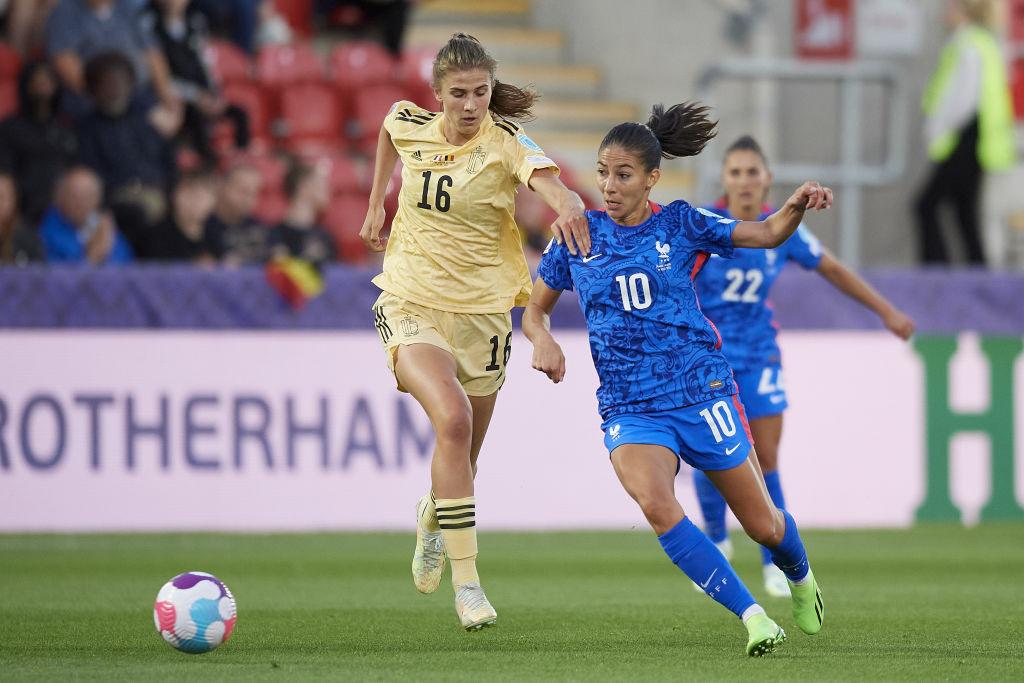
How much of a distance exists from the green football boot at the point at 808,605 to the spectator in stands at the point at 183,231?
7.55 m

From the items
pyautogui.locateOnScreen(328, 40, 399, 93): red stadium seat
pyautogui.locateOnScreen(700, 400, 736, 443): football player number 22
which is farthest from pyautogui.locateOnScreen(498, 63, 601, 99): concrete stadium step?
pyautogui.locateOnScreen(700, 400, 736, 443): football player number 22

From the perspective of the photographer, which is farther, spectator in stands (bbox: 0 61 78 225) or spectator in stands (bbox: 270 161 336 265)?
spectator in stands (bbox: 270 161 336 265)

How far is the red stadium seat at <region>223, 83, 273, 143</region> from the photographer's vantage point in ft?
52.4

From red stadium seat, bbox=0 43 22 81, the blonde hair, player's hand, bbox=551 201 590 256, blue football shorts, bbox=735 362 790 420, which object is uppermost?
red stadium seat, bbox=0 43 22 81

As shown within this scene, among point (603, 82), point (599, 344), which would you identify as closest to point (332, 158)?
point (603, 82)

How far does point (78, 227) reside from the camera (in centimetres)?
1304

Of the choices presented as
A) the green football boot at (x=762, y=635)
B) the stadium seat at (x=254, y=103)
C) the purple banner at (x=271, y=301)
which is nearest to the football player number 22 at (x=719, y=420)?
the green football boot at (x=762, y=635)

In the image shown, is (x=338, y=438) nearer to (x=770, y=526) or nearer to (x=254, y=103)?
(x=254, y=103)

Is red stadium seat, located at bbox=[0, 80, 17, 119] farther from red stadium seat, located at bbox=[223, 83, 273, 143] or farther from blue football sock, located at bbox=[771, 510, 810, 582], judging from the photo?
blue football sock, located at bbox=[771, 510, 810, 582]

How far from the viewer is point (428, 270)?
729 cm

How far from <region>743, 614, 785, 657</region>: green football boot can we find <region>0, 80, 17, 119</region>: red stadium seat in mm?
9808

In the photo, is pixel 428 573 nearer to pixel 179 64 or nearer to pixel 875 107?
pixel 179 64

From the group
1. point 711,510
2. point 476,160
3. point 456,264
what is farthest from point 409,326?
point 711,510

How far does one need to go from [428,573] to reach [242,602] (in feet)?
3.54
